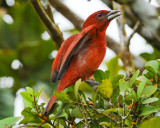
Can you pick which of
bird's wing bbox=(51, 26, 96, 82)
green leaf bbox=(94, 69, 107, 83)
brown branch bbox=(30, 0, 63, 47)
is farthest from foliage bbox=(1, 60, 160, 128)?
brown branch bbox=(30, 0, 63, 47)

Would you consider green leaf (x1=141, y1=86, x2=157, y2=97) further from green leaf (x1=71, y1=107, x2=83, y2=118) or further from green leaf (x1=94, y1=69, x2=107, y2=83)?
green leaf (x1=94, y1=69, x2=107, y2=83)

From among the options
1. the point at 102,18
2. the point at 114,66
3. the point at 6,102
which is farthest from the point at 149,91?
the point at 6,102

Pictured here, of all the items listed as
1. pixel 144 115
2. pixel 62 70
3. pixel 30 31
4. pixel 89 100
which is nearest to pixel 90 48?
pixel 62 70

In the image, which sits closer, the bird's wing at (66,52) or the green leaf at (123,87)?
the green leaf at (123,87)

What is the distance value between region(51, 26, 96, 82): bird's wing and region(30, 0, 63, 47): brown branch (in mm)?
227

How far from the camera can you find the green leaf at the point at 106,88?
89.4 inches

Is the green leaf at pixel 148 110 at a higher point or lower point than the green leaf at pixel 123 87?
lower

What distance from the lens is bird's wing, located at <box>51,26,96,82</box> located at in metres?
3.08

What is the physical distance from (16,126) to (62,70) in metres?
0.78

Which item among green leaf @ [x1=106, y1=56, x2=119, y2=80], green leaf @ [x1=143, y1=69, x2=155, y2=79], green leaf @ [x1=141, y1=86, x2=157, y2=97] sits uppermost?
green leaf @ [x1=106, y1=56, x2=119, y2=80]

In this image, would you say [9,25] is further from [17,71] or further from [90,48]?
[90,48]

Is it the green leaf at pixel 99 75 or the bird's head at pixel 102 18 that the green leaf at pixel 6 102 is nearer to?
the bird's head at pixel 102 18

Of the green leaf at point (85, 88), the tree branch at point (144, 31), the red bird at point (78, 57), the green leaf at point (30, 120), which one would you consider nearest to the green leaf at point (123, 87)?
the green leaf at point (85, 88)

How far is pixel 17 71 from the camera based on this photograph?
435 cm
